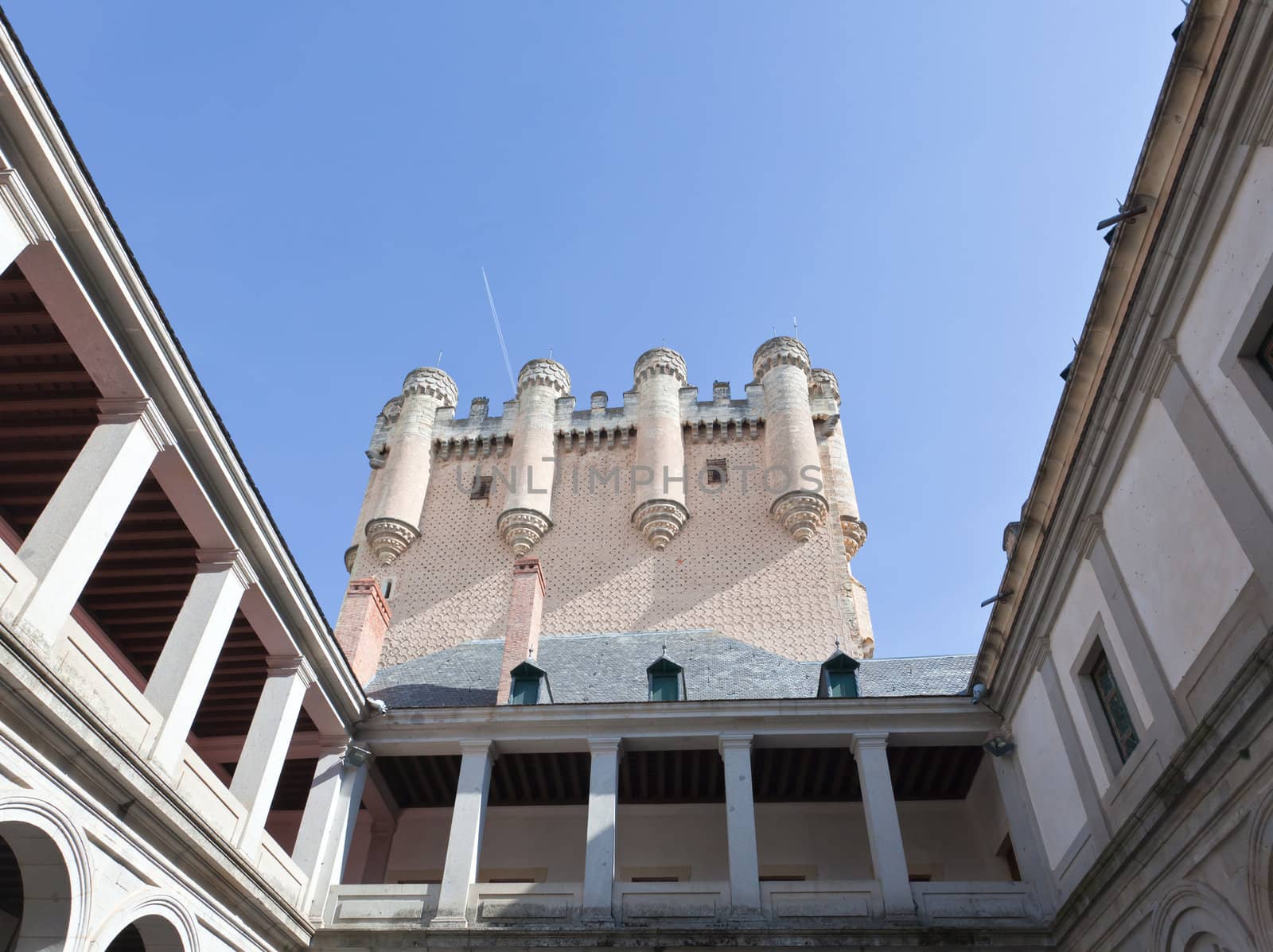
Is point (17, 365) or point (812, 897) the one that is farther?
point (812, 897)

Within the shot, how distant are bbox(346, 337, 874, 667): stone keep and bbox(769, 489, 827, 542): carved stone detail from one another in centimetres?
5

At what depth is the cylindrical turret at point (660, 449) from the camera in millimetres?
26328

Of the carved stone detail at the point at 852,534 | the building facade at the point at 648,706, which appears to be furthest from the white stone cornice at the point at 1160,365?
the carved stone detail at the point at 852,534

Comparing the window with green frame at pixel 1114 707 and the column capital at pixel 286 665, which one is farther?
the column capital at pixel 286 665

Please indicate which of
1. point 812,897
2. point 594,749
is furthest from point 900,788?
point 594,749

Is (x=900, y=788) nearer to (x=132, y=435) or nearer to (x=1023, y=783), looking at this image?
(x=1023, y=783)

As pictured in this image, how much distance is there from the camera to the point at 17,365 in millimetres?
8812

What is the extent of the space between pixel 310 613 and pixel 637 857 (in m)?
6.36

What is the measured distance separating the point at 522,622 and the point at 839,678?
549 cm

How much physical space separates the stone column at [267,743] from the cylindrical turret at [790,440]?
1664cm

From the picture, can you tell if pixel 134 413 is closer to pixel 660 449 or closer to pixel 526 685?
pixel 526 685

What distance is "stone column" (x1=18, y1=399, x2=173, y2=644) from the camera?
719 cm

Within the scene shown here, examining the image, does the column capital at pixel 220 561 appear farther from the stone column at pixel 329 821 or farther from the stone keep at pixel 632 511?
the stone keep at pixel 632 511

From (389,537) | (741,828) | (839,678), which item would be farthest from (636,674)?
(389,537)
